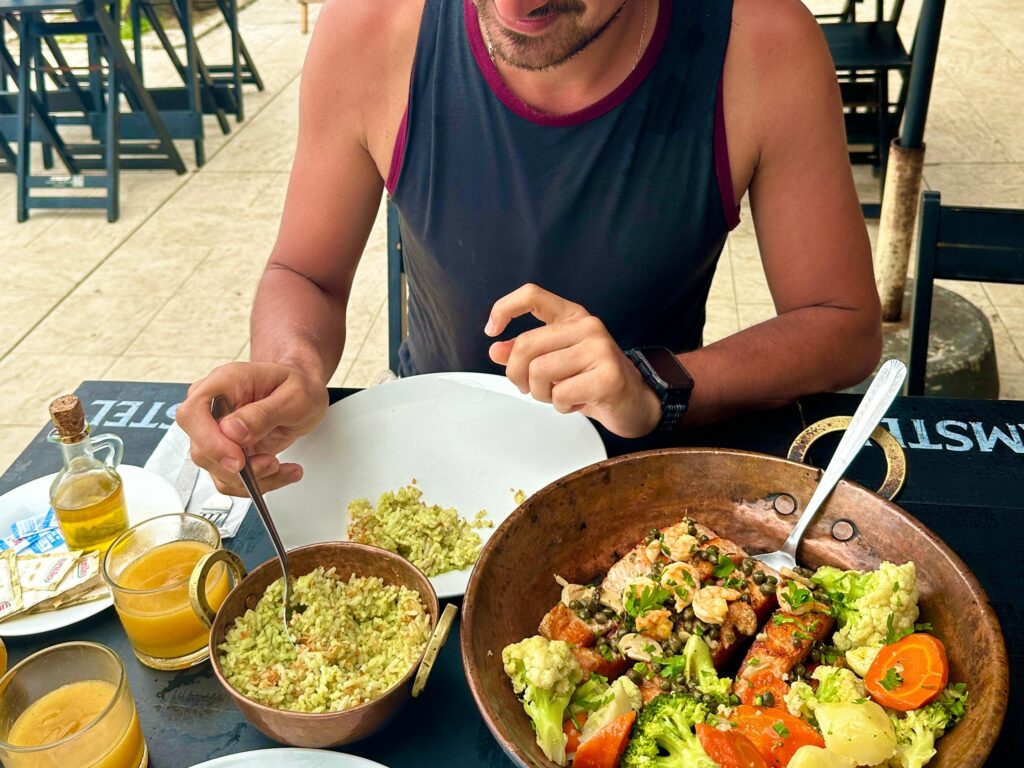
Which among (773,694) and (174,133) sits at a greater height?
(773,694)

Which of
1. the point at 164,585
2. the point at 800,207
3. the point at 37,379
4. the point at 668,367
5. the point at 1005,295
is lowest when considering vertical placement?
the point at 37,379

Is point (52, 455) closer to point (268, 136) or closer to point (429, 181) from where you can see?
point (429, 181)

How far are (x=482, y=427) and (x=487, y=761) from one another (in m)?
0.53

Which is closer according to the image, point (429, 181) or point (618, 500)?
point (618, 500)

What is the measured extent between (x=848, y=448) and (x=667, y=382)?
11.5 inches

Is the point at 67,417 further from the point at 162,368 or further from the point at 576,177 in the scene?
the point at 162,368

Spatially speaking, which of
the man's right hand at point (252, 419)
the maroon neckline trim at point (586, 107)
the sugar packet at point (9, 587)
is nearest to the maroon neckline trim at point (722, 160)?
the maroon neckline trim at point (586, 107)

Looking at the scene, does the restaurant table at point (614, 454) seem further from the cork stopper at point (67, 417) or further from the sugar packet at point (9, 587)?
the cork stopper at point (67, 417)

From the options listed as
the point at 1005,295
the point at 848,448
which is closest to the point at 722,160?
the point at 848,448

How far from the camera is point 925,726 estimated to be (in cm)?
80

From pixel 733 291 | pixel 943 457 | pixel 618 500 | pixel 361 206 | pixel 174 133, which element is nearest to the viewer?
pixel 618 500

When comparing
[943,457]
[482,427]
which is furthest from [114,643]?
[943,457]

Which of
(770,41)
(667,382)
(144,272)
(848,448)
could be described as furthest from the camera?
(144,272)

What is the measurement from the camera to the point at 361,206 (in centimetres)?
160
